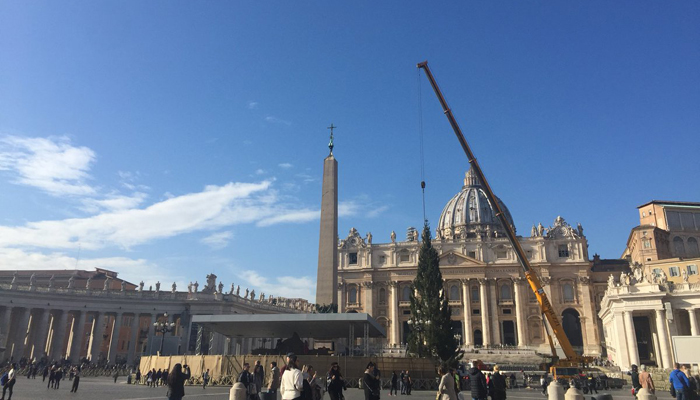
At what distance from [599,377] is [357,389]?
17.5m

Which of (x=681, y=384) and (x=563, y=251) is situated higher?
(x=563, y=251)

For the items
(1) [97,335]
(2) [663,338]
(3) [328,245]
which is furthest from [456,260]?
(3) [328,245]

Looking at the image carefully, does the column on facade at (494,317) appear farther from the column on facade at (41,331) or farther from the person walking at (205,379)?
the column on facade at (41,331)

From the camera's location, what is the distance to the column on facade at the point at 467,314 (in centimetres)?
7444

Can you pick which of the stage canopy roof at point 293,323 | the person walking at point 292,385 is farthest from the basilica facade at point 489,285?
the person walking at point 292,385

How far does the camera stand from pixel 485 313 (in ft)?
248

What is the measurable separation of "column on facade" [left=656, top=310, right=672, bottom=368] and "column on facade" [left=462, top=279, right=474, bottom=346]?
1344 inches

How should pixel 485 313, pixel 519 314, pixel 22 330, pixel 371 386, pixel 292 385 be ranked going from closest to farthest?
pixel 292 385
pixel 371 386
pixel 22 330
pixel 519 314
pixel 485 313

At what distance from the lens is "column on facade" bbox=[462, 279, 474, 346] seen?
74.4 meters

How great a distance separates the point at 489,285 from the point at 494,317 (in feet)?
16.0

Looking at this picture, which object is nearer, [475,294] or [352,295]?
[475,294]

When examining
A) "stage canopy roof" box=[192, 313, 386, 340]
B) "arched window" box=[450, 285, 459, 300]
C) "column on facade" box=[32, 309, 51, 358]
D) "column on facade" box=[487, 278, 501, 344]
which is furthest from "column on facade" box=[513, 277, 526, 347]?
"column on facade" box=[32, 309, 51, 358]

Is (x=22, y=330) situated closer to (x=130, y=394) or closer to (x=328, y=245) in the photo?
(x=130, y=394)

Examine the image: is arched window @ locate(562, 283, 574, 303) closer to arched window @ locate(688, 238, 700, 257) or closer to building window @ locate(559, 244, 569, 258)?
building window @ locate(559, 244, 569, 258)
